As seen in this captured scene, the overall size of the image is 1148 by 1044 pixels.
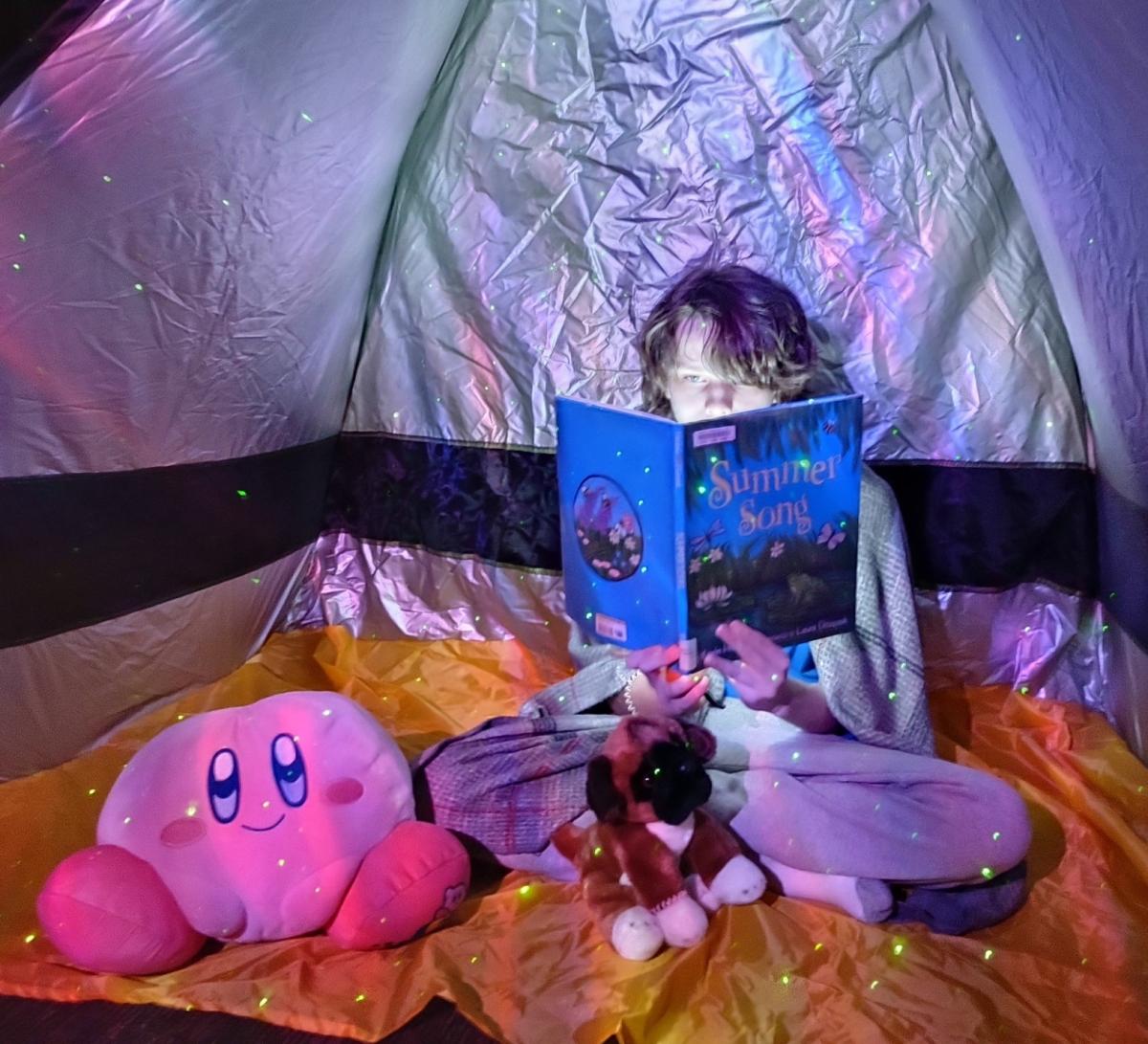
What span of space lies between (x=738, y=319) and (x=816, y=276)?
285 mm

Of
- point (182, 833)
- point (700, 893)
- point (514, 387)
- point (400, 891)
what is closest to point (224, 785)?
point (182, 833)

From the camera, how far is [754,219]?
1.29 meters

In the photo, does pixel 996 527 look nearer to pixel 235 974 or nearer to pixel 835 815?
pixel 835 815

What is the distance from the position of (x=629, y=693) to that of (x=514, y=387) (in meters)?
0.48

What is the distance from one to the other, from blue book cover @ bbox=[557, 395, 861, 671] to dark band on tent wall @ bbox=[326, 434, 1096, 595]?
36 centimetres

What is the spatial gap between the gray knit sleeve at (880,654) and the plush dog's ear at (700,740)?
119 millimetres

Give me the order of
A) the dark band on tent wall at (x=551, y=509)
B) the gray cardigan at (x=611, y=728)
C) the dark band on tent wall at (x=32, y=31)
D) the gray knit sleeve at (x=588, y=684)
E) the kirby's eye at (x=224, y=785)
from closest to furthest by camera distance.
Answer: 1. the dark band on tent wall at (x=32, y=31)
2. the kirby's eye at (x=224, y=785)
3. the gray cardigan at (x=611, y=728)
4. the gray knit sleeve at (x=588, y=684)
5. the dark band on tent wall at (x=551, y=509)

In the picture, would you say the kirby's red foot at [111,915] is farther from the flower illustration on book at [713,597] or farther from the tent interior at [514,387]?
the flower illustration on book at [713,597]

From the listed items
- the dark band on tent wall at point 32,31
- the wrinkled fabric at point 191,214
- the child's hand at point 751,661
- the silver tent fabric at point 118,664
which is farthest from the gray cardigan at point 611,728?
the dark band on tent wall at point 32,31

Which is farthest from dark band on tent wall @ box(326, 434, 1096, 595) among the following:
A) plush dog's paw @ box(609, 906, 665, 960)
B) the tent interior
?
plush dog's paw @ box(609, 906, 665, 960)

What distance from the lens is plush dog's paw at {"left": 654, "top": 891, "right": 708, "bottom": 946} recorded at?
35.5 inches

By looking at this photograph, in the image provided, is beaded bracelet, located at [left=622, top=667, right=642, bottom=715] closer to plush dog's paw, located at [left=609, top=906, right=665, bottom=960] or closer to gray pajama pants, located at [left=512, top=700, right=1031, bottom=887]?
gray pajama pants, located at [left=512, top=700, right=1031, bottom=887]

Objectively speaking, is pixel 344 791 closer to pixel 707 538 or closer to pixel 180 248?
pixel 707 538

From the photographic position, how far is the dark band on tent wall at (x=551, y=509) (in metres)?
1.28
